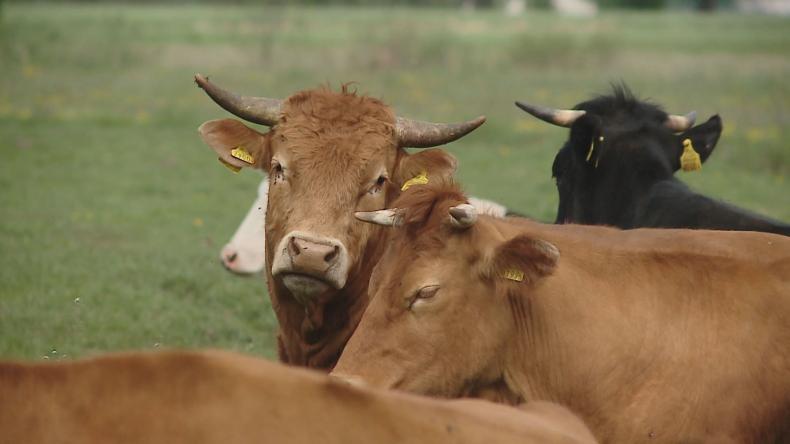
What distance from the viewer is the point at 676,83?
1148 inches

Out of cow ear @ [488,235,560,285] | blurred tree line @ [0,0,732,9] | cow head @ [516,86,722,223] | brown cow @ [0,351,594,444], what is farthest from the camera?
blurred tree line @ [0,0,732,9]

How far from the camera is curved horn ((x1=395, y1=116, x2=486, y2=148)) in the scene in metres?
6.74

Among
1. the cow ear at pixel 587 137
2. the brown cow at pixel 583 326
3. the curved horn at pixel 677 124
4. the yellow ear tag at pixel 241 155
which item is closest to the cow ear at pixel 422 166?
the yellow ear tag at pixel 241 155

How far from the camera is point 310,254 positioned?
5902 mm

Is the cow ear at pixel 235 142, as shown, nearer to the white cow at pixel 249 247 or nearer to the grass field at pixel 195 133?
the grass field at pixel 195 133

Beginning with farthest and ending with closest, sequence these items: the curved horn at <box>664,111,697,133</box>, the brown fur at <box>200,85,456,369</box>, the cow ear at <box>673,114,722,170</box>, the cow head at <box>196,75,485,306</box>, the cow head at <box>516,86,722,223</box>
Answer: the cow ear at <box>673,114,722,170</box>, the curved horn at <box>664,111,697,133</box>, the cow head at <box>516,86,722,223</box>, the brown fur at <box>200,85,456,369</box>, the cow head at <box>196,75,485,306</box>

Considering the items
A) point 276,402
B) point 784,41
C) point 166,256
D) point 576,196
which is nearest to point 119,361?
point 276,402

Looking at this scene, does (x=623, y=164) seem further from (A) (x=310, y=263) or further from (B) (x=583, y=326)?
(B) (x=583, y=326)

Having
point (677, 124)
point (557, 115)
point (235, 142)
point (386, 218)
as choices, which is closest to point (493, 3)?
point (677, 124)

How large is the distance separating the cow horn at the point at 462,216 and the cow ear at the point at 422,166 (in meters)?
1.66

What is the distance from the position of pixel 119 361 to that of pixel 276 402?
1.50ft

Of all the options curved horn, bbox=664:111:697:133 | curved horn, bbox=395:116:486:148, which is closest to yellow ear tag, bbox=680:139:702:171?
curved horn, bbox=664:111:697:133

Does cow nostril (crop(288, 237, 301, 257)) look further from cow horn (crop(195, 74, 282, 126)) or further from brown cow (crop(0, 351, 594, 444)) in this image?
brown cow (crop(0, 351, 594, 444))

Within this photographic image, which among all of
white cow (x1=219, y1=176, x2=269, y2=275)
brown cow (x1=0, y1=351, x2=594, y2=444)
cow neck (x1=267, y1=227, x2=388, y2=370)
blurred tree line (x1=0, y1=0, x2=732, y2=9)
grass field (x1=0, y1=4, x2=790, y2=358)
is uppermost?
brown cow (x1=0, y1=351, x2=594, y2=444)
